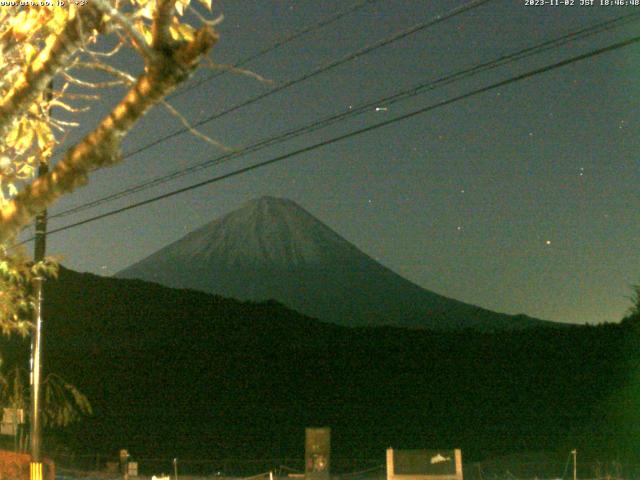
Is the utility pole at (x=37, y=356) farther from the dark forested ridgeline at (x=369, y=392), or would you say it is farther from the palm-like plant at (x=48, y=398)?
the dark forested ridgeline at (x=369, y=392)

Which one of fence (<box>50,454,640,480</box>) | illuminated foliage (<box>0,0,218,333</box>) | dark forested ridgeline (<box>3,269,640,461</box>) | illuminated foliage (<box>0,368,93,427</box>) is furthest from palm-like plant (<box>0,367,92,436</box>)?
illuminated foliage (<box>0,0,218,333</box>)

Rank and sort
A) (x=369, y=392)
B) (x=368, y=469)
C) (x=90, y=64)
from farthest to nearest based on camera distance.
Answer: (x=369, y=392) → (x=368, y=469) → (x=90, y=64)

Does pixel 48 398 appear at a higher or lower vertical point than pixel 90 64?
lower

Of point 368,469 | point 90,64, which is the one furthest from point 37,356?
point 368,469

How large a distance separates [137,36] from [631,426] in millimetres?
42915

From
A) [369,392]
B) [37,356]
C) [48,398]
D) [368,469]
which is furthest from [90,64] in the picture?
[369,392]

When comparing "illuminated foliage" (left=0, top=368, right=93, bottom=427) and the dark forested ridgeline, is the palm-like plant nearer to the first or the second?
"illuminated foliage" (left=0, top=368, right=93, bottom=427)

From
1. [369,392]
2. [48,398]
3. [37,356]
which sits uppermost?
[37,356]

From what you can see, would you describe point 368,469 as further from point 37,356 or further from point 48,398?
point 37,356

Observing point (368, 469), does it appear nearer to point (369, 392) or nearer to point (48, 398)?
point (48, 398)

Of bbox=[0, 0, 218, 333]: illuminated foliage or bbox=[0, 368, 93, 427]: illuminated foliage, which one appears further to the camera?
bbox=[0, 368, 93, 427]: illuminated foliage

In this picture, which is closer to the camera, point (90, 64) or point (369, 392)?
point (90, 64)

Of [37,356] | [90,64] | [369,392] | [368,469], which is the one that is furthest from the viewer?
[369,392]

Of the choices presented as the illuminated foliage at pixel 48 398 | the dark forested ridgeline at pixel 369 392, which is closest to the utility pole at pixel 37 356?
the illuminated foliage at pixel 48 398
